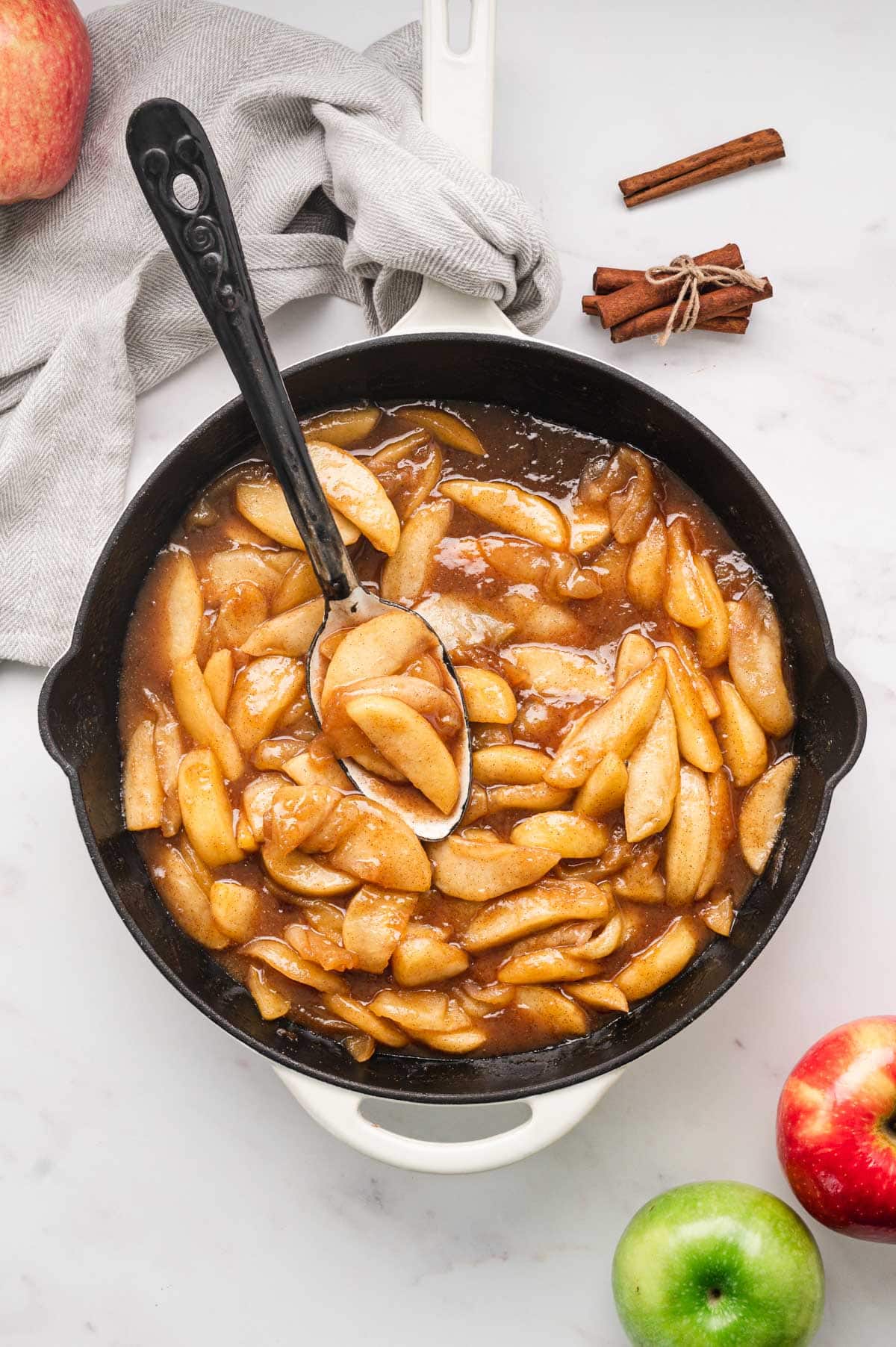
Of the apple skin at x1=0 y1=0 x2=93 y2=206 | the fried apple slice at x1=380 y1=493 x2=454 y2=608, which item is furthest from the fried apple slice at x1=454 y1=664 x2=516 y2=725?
the apple skin at x1=0 y1=0 x2=93 y2=206

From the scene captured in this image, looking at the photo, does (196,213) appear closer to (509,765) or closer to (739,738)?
(509,765)

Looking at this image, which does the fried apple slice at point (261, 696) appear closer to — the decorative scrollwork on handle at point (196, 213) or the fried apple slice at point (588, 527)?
the fried apple slice at point (588, 527)

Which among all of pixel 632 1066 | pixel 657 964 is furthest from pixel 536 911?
pixel 632 1066

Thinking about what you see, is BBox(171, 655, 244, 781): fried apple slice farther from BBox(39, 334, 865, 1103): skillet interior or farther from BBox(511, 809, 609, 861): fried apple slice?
BBox(511, 809, 609, 861): fried apple slice

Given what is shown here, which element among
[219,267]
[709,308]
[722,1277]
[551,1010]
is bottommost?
[722,1277]

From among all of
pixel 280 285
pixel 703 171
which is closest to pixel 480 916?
pixel 280 285

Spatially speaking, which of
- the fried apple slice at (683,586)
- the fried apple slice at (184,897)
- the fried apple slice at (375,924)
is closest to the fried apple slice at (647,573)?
the fried apple slice at (683,586)
